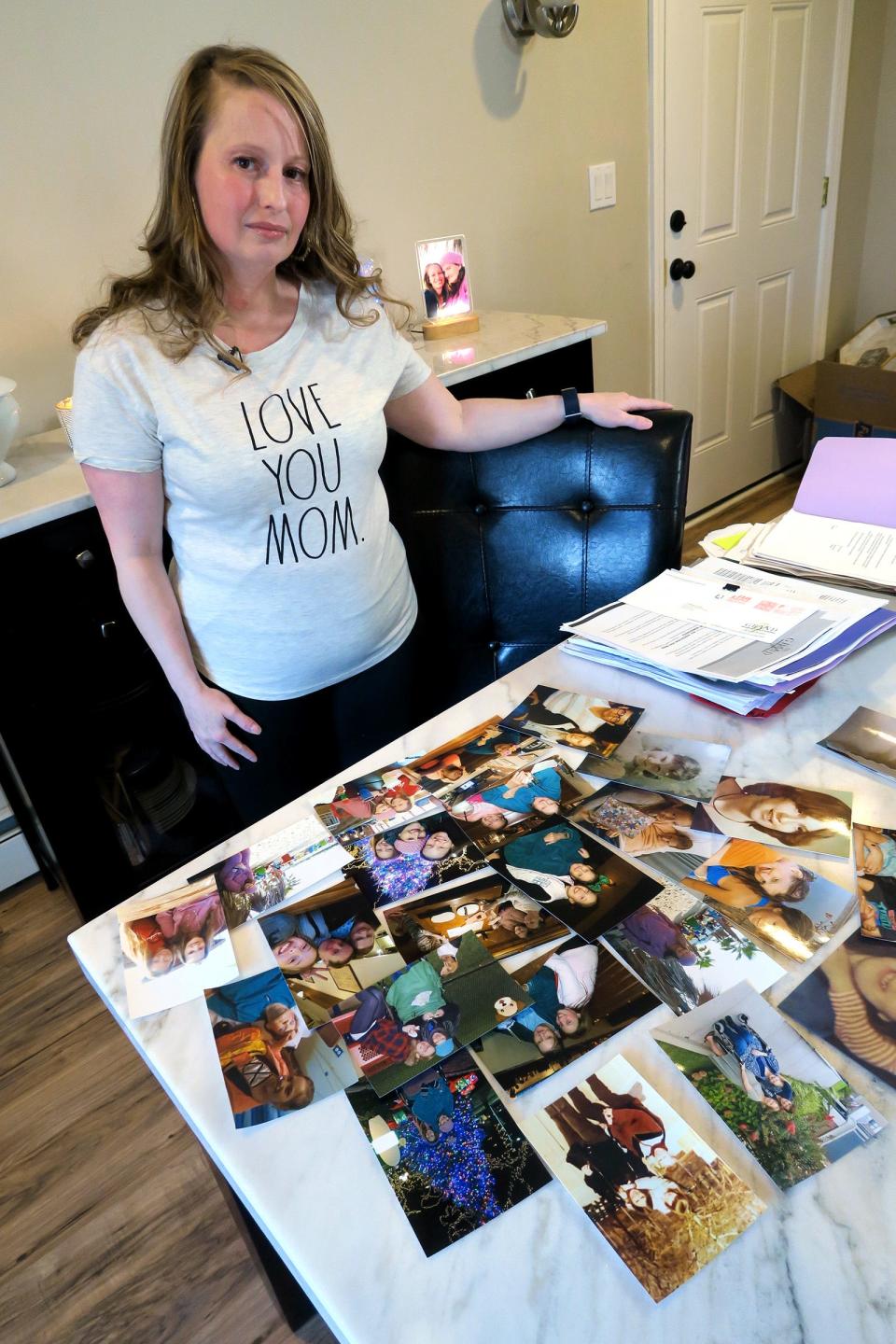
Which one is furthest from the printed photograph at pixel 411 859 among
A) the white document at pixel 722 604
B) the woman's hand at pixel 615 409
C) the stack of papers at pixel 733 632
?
the woman's hand at pixel 615 409

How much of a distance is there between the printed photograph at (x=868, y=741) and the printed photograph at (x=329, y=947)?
502 millimetres

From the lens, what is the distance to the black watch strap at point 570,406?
1.34 meters

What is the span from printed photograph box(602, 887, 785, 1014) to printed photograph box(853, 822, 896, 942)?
9cm

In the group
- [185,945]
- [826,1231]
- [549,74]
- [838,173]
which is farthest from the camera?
[838,173]

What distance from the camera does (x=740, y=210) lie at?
10.5ft

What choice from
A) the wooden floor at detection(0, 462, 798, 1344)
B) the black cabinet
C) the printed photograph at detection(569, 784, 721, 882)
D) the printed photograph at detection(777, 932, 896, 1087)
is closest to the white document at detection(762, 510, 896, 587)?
the printed photograph at detection(569, 784, 721, 882)

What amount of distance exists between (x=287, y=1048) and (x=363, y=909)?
0.47 feet

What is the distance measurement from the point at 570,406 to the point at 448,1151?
107 centimetres

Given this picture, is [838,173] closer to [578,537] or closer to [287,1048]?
[578,537]

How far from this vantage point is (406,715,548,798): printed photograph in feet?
3.02

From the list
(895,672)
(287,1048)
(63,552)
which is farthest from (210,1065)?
(63,552)

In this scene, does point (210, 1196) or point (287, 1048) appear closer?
point (287, 1048)

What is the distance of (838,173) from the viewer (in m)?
3.49

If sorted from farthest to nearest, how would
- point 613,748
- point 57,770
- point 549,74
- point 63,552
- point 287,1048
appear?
point 549,74
point 57,770
point 63,552
point 613,748
point 287,1048
